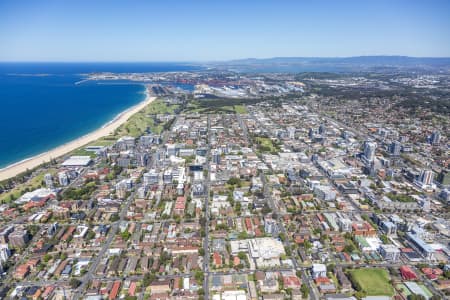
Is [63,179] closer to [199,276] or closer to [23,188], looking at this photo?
[23,188]

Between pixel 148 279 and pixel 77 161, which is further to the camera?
pixel 77 161

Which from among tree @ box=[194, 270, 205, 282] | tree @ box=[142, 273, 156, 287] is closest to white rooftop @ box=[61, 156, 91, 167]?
tree @ box=[142, 273, 156, 287]

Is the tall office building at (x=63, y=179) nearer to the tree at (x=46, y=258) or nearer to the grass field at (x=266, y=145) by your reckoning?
the tree at (x=46, y=258)

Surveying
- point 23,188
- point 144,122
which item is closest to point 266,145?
point 144,122

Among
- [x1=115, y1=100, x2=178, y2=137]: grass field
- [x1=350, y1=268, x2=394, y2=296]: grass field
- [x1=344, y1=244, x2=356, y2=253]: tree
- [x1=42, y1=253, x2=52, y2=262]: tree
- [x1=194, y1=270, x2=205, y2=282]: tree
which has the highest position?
[x1=115, y1=100, x2=178, y2=137]: grass field

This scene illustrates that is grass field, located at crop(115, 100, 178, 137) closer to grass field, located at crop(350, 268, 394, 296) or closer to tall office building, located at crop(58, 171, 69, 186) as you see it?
tall office building, located at crop(58, 171, 69, 186)

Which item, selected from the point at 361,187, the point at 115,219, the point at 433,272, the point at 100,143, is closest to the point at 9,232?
the point at 115,219

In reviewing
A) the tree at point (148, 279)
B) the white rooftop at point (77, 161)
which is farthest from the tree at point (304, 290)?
the white rooftop at point (77, 161)
